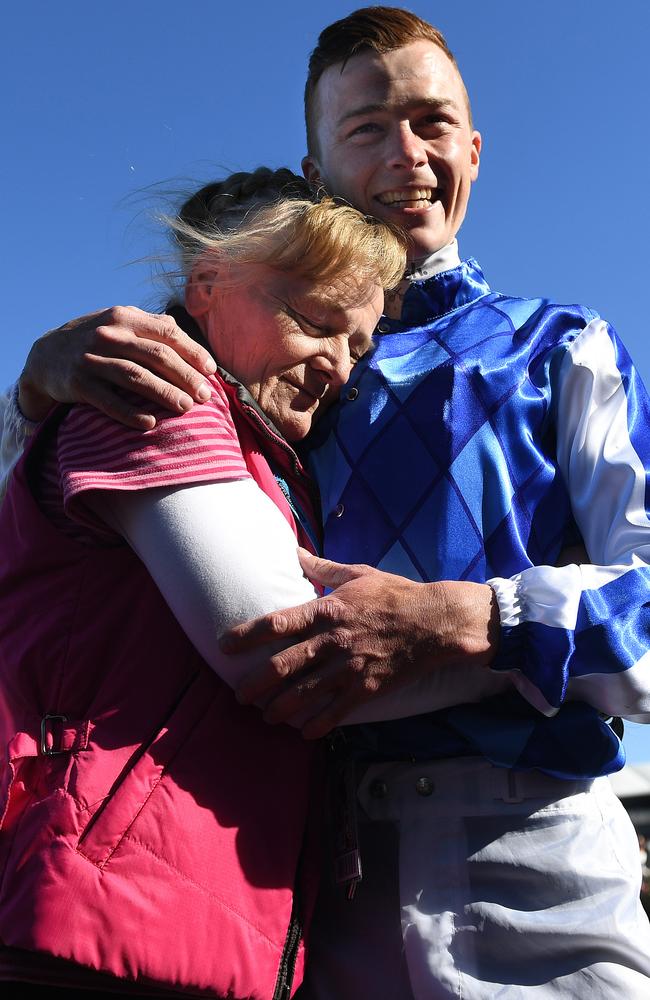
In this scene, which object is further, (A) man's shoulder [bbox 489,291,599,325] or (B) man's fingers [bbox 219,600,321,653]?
(A) man's shoulder [bbox 489,291,599,325]

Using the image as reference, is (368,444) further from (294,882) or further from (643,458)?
(294,882)

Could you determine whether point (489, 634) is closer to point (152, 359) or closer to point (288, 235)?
point (152, 359)

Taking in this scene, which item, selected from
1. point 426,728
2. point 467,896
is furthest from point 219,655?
point 467,896

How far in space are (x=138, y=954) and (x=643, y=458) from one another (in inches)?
49.2

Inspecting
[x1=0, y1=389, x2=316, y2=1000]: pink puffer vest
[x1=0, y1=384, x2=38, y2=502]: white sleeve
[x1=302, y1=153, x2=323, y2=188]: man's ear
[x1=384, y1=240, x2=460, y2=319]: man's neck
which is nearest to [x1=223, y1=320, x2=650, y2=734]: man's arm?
[x1=0, y1=389, x2=316, y2=1000]: pink puffer vest

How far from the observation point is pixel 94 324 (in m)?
1.89

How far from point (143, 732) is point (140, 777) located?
7 cm

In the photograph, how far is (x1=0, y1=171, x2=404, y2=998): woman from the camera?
4.50ft

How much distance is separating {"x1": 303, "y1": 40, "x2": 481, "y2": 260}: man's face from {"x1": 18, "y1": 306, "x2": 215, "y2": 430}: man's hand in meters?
0.87

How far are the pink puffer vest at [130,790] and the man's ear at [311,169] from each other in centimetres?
133

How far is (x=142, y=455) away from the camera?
61.3 inches

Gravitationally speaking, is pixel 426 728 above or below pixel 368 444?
below

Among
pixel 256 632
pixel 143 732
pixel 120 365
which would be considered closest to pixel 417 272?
pixel 120 365

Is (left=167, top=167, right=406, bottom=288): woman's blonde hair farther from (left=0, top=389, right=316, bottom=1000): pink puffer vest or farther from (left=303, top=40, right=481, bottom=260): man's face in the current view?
(left=0, top=389, right=316, bottom=1000): pink puffer vest
